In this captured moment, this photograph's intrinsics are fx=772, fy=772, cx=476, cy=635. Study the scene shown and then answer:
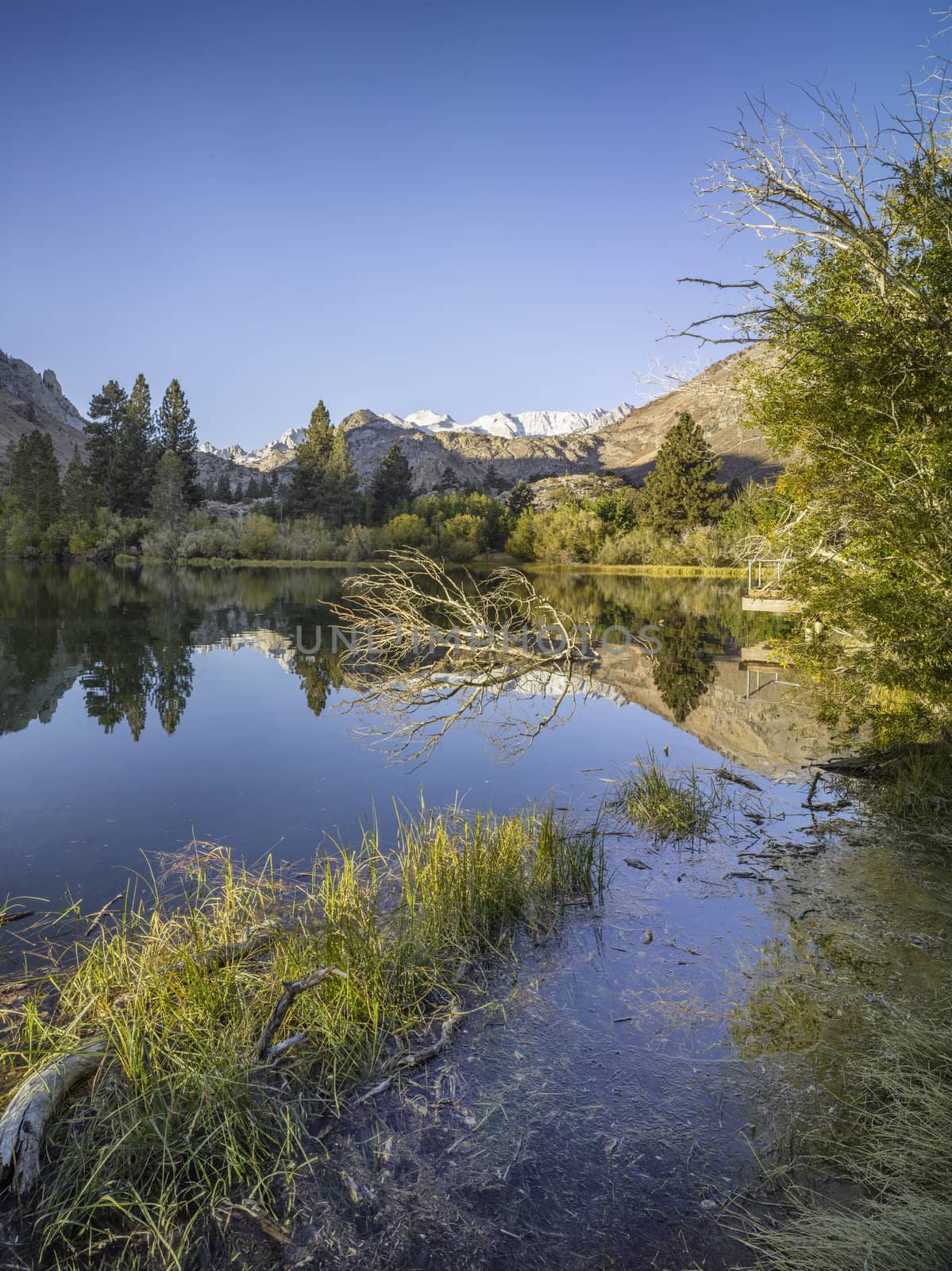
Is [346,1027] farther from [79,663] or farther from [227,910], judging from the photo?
[79,663]

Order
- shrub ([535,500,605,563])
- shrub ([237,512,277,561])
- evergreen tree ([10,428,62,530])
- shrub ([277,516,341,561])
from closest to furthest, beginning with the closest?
shrub ([535,500,605,563]), evergreen tree ([10,428,62,530]), shrub ([237,512,277,561]), shrub ([277,516,341,561])

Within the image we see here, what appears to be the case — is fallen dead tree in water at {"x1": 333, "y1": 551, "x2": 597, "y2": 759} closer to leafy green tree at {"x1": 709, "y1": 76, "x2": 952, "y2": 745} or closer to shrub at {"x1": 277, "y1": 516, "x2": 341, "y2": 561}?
leafy green tree at {"x1": 709, "y1": 76, "x2": 952, "y2": 745}

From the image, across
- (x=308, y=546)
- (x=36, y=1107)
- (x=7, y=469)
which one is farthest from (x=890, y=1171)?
(x=7, y=469)

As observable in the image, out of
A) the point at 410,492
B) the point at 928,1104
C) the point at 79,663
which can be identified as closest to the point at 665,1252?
the point at 928,1104

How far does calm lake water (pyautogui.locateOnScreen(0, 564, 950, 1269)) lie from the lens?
10.1ft

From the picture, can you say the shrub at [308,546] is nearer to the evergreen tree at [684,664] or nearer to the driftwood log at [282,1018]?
the evergreen tree at [684,664]

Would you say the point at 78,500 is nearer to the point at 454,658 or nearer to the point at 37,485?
the point at 37,485

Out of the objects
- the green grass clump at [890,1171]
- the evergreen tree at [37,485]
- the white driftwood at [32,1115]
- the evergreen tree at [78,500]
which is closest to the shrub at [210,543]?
the evergreen tree at [78,500]

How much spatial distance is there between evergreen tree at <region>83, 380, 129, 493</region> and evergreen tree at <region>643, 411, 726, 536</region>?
50928mm

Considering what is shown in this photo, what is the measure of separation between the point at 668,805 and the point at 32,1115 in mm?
6182

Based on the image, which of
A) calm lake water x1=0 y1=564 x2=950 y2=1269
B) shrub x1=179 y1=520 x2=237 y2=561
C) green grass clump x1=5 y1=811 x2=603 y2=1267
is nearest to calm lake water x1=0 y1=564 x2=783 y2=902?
calm lake water x1=0 y1=564 x2=950 y2=1269

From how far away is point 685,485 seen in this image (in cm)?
6103

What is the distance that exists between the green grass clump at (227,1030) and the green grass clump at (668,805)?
7.03 feet

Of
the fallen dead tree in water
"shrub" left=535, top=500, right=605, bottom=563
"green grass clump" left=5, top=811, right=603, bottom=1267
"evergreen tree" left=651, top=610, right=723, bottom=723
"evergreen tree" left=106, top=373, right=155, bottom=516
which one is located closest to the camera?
"green grass clump" left=5, top=811, right=603, bottom=1267
